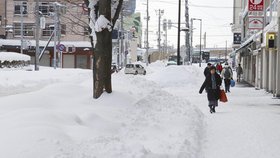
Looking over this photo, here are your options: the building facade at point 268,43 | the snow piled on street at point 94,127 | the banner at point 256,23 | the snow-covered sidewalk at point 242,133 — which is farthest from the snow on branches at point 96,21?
the banner at point 256,23

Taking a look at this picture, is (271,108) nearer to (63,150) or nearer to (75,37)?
(63,150)

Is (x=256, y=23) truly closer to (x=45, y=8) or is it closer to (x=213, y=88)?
(x=213, y=88)

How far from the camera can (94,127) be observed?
8508mm

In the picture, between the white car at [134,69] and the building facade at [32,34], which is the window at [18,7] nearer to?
the building facade at [32,34]

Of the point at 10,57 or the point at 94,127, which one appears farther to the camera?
the point at 10,57

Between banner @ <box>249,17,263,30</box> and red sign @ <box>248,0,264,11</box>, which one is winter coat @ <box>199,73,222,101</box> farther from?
red sign @ <box>248,0,264,11</box>

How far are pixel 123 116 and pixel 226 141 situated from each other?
7.56 feet

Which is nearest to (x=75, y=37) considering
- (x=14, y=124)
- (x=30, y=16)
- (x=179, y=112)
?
(x=30, y=16)

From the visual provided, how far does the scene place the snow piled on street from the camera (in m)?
6.57

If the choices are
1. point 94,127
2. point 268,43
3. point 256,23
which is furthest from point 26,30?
point 94,127

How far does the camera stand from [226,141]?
10.6 meters

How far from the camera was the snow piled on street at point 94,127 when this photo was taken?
657cm

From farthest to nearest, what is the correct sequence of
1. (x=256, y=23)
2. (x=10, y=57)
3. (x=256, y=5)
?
(x=10, y=57) < (x=256, y=5) < (x=256, y=23)

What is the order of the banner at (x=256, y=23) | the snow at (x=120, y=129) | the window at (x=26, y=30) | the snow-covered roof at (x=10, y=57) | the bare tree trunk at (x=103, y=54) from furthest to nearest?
the window at (x=26, y=30) → the snow-covered roof at (x=10, y=57) → the banner at (x=256, y=23) → the bare tree trunk at (x=103, y=54) → the snow at (x=120, y=129)
